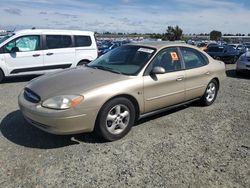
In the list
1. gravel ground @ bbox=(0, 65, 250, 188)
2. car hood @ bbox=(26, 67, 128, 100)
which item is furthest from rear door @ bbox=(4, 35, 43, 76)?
car hood @ bbox=(26, 67, 128, 100)

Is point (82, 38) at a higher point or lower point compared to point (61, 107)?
higher

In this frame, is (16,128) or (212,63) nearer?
(16,128)

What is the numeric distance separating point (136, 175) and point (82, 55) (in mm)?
7340

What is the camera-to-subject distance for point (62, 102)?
373 centimetres

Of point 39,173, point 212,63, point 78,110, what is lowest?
point 39,173

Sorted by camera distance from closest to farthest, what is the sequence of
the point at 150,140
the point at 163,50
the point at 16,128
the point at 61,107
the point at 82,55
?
the point at 61,107
the point at 150,140
the point at 16,128
the point at 163,50
the point at 82,55

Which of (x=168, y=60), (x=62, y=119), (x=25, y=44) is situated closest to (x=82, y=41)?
(x=25, y=44)

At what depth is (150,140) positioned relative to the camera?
4.31 metres

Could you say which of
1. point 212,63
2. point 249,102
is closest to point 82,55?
point 212,63

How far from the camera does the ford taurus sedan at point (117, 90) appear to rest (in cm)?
377

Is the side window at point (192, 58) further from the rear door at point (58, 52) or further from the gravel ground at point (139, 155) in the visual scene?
the rear door at point (58, 52)

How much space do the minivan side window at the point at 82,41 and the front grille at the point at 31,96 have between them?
5.88m

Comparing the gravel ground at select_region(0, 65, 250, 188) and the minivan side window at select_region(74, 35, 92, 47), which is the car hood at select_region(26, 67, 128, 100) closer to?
the gravel ground at select_region(0, 65, 250, 188)

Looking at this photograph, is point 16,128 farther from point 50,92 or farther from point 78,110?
point 78,110
